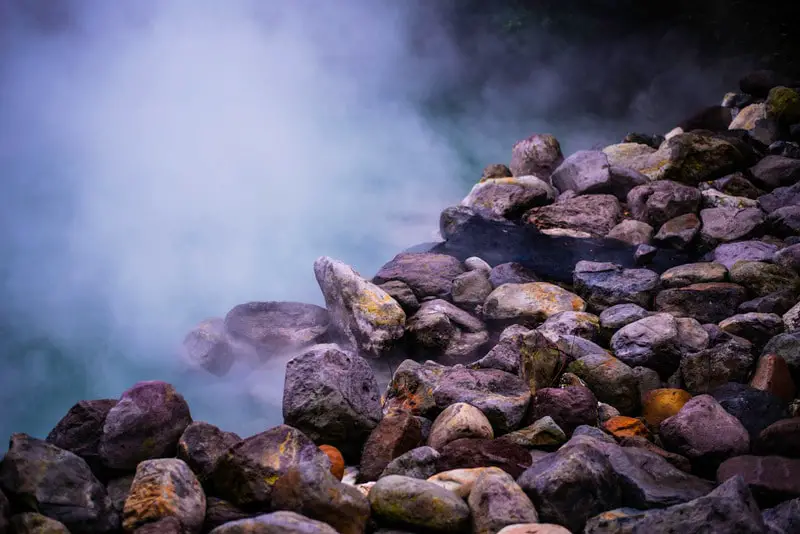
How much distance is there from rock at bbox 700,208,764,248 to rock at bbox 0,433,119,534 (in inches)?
194

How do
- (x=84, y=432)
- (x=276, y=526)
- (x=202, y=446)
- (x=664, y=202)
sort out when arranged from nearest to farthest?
(x=276, y=526) → (x=202, y=446) → (x=84, y=432) → (x=664, y=202)

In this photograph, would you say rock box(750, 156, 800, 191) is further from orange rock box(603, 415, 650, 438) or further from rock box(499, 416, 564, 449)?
rock box(499, 416, 564, 449)

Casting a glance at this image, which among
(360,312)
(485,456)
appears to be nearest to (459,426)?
(485,456)

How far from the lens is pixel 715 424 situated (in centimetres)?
273

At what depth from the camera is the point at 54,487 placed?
6.57ft

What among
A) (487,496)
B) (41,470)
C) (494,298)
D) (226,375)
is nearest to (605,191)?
(494,298)

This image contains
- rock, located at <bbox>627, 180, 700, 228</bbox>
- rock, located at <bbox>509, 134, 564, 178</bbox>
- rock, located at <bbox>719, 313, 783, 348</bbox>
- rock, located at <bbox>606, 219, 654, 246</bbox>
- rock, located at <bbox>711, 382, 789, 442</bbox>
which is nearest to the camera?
rock, located at <bbox>711, 382, 789, 442</bbox>

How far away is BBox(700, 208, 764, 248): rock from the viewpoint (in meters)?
5.04

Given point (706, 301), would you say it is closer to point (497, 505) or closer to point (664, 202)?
point (664, 202)

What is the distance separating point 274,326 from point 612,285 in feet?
8.68

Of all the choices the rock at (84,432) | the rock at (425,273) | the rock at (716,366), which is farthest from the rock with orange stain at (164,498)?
the rock at (425,273)

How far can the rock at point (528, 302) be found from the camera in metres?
4.36

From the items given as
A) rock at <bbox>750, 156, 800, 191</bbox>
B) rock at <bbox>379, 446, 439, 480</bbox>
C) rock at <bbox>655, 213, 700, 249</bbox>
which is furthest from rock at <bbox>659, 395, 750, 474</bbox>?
rock at <bbox>750, 156, 800, 191</bbox>

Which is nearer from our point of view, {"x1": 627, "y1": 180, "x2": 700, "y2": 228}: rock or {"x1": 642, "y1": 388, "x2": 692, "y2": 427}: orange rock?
{"x1": 642, "y1": 388, "x2": 692, "y2": 427}: orange rock
